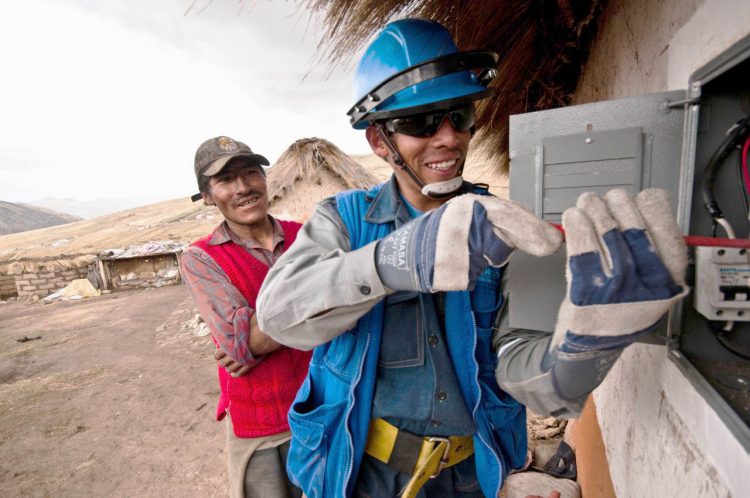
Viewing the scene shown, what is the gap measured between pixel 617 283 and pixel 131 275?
17.0m

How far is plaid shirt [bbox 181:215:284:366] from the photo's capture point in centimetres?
171

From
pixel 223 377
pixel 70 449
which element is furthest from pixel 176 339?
pixel 223 377

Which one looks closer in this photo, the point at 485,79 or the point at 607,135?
the point at 607,135

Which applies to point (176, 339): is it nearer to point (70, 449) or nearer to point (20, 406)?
point (20, 406)

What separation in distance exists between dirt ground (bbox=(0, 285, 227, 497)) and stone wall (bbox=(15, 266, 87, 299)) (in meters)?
5.84

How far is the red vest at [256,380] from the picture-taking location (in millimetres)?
1922

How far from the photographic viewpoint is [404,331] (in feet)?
4.11

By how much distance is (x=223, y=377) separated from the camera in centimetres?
209

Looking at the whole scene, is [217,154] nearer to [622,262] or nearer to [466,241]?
[466,241]

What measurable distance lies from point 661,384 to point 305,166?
6.42 m

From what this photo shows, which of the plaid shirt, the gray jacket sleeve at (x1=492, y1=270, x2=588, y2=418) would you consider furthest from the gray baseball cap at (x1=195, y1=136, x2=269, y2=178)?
the gray jacket sleeve at (x1=492, y1=270, x2=588, y2=418)

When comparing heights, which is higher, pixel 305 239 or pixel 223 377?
pixel 305 239

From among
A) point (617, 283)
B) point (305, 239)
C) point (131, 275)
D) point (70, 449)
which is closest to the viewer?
point (617, 283)

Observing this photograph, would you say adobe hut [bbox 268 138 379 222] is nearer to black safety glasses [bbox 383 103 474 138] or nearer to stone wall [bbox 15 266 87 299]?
black safety glasses [bbox 383 103 474 138]
